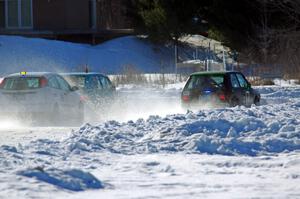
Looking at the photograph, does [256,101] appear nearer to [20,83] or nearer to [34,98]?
[34,98]

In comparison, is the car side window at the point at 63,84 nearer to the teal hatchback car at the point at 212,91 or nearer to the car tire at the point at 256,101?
the teal hatchback car at the point at 212,91

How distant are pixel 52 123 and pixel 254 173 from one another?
33.9ft

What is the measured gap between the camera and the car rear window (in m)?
21.2

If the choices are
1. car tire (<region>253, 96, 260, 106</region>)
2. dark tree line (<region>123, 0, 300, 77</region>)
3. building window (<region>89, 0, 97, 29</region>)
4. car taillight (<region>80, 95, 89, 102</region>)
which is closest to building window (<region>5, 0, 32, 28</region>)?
building window (<region>89, 0, 97, 29</region>)

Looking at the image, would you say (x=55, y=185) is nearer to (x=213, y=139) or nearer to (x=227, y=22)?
(x=213, y=139)

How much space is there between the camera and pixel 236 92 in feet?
78.2

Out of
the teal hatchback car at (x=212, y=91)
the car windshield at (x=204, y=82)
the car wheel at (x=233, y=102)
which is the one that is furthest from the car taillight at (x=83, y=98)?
the car wheel at (x=233, y=102)

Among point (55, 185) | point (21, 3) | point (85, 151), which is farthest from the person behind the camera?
point (21, 3)

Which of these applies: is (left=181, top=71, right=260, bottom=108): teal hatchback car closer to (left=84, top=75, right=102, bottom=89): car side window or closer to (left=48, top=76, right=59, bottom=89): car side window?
(left=84, top=75, right=102, bottom=89): car side window

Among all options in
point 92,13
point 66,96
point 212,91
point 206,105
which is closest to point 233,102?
point 212,91

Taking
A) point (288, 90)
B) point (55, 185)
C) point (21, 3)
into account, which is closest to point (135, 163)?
point (55, 185)

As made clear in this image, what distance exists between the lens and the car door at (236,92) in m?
23.6

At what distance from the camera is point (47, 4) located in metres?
50.7

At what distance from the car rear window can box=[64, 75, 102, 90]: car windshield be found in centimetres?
321
